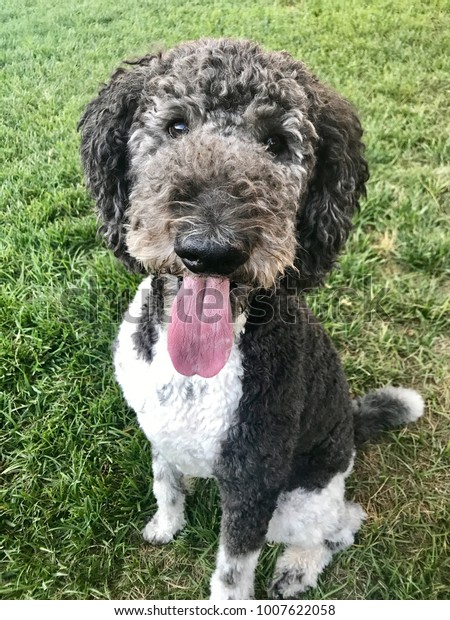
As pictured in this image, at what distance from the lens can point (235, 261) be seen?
119 cm

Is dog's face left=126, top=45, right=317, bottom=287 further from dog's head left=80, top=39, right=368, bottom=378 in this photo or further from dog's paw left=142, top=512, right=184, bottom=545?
dog's paw left=142, top=512, right=184, bottom=545

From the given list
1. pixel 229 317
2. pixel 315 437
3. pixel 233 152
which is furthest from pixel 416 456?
pixel 233 152

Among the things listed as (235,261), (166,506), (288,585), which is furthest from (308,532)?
(235,261)

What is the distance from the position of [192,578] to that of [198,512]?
24cm

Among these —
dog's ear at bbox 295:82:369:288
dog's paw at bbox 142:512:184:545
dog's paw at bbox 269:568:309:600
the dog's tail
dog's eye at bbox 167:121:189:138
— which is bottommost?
dog's paw at bbox 269:568:309:600

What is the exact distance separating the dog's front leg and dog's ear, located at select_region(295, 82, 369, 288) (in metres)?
0.72

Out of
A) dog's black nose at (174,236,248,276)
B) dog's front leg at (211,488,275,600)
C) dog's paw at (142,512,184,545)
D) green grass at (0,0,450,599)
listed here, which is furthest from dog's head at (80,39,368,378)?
dog's paw at (142,512,184,545)

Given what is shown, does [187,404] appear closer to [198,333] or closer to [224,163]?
[198,333]

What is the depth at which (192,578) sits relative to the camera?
2.04 metres

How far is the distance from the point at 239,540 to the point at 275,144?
1.19 m

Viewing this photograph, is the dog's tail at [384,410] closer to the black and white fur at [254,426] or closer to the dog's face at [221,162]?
the black and white fur at [254,426]

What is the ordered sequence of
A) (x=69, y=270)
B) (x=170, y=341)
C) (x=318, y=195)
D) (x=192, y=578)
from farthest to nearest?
(x=69, y=270), (x=192, y=578), (x=318, y=195), (x=170, y=341)

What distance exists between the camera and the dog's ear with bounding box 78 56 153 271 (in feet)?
5.07
